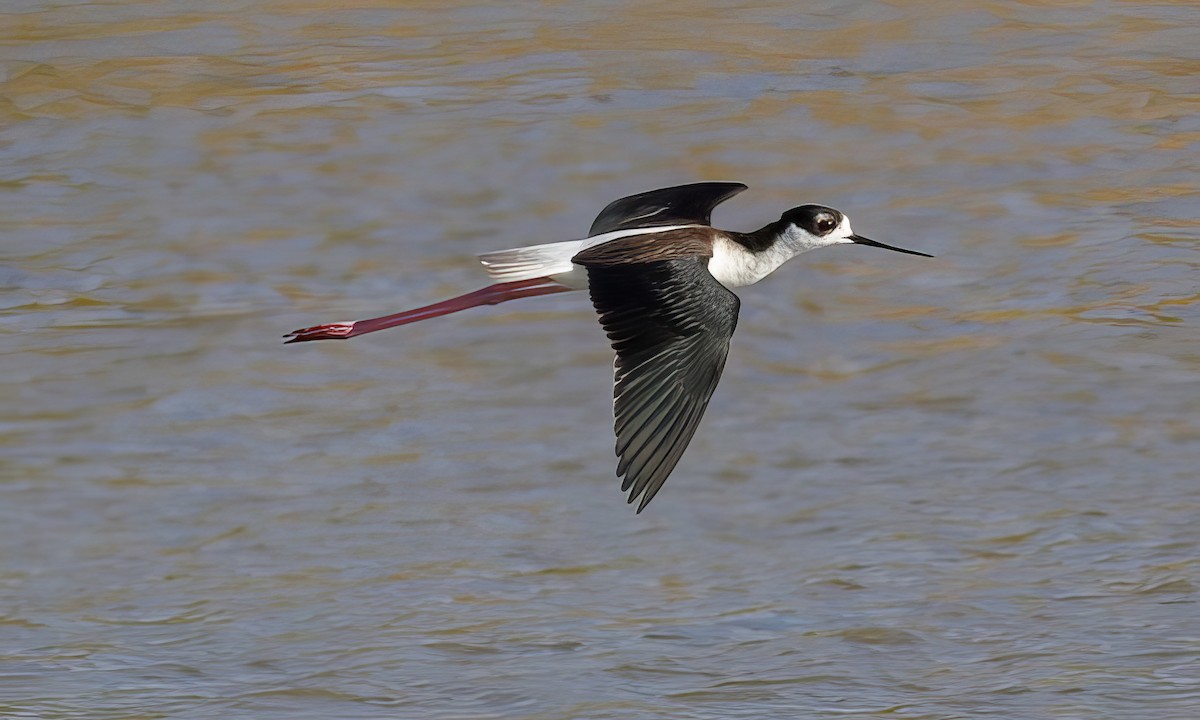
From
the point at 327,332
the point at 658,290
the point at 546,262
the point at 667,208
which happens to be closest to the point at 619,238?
the point at 546,262

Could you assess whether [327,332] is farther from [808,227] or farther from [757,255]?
[808,227]

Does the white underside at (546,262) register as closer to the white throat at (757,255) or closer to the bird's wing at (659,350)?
the white throat at (757,255)

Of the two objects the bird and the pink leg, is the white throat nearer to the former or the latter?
the bird

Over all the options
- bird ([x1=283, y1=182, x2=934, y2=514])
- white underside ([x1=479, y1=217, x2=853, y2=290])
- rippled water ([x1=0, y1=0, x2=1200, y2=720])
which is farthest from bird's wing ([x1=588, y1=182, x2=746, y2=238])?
rippled water ([x1=0, y1=0, x2=1200, y2=720])

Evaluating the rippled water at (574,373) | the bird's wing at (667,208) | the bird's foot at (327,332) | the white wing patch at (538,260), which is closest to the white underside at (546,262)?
the white wing patch at (538,260)

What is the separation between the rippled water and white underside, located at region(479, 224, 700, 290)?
1.17 m

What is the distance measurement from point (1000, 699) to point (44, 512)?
3.31m

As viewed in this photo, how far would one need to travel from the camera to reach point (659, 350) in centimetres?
533

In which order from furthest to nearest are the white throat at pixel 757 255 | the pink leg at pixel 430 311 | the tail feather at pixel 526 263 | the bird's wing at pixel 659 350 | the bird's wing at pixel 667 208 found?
1. the pink leg at pixel 430 311
2. the bird's wing at pixel 667 208
3. the white throat at pixel 757 255
4. the tail feather at pixel 526 263
5. the bird's wing at pixel 659 350

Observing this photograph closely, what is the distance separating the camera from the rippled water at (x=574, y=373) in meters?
6.47

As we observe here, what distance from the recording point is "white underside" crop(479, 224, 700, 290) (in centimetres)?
595

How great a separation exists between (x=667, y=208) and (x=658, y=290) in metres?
1.00

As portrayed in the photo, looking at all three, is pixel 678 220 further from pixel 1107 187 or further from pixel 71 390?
pixel 1107 187

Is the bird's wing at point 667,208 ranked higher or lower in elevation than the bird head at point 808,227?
higher
